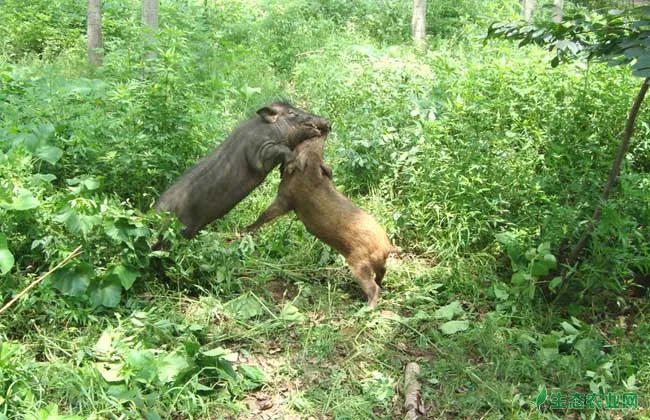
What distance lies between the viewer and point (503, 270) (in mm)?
5832

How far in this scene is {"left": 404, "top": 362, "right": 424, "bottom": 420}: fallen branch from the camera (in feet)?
14.0

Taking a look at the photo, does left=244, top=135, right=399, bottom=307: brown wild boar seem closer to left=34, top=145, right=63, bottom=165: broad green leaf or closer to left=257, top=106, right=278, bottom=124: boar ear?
left=257, top=106, right=278, bottom=124: boar ear

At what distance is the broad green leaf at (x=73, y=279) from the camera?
4.56 meters

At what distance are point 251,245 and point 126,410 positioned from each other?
2111 millimetres

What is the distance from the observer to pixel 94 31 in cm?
905

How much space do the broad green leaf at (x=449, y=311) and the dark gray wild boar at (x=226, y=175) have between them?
5.23 ft

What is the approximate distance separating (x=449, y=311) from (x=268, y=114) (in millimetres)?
2018

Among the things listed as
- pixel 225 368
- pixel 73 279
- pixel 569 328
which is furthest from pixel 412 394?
pixel 73 279

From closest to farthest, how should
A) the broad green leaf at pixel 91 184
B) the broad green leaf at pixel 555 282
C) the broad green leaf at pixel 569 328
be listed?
the broad green leaf at pixel 91 184 → the broad green leaf at pixel 569 328 → the broad green leaf at pixel 555 282

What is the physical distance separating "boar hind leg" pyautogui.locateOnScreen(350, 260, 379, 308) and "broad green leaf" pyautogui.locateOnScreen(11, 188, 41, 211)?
2.28 metres

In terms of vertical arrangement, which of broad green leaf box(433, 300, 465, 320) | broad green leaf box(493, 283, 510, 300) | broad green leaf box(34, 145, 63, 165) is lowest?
broad green leaf box(433, 300, 465, 320)

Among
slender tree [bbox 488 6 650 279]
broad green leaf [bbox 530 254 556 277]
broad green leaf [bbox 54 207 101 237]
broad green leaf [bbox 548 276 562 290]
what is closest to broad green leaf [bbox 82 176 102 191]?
broad green leaf [bbox 54 207 101 237]

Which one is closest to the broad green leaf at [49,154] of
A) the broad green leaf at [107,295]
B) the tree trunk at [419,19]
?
the broad green leaf at [107,295]

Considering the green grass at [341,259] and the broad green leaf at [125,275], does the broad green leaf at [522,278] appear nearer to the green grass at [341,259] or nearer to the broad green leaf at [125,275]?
the green grass at [341,259]
